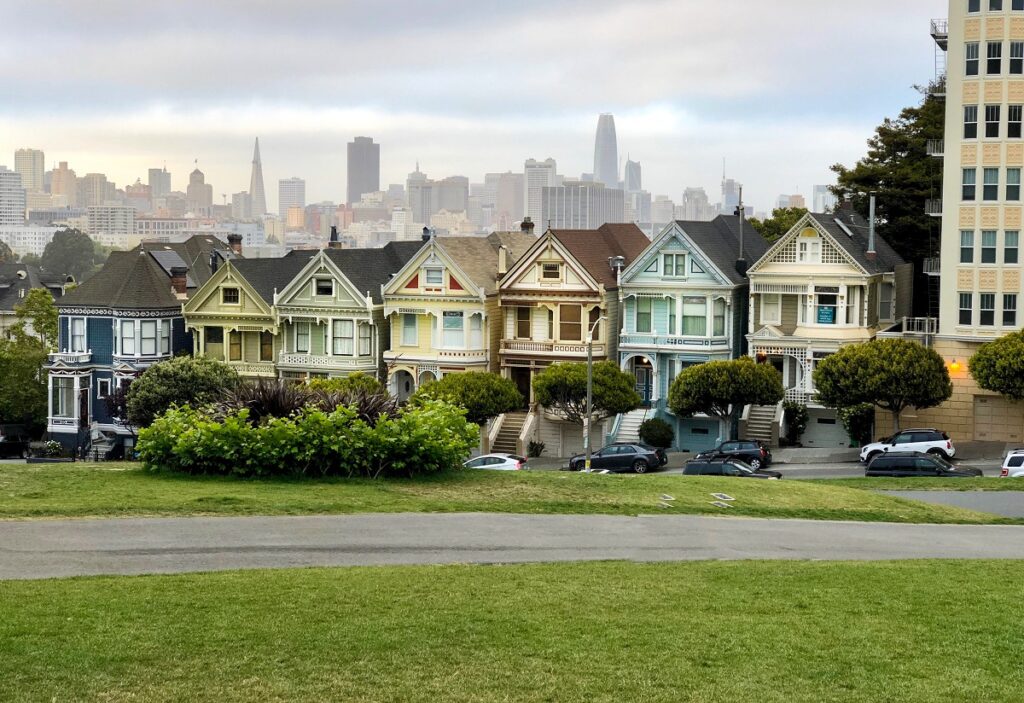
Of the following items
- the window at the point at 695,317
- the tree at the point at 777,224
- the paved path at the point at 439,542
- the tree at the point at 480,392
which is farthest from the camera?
the tree at the point at 777,224

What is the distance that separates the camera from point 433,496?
3416 cm

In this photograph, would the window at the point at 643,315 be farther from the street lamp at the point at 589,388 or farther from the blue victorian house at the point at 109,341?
the blue victorian house at the point at 109,341

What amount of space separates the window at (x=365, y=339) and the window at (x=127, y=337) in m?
11.1

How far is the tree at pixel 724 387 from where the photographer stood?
59.3m

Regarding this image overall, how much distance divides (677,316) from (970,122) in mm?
13929

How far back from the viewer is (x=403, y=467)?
36781 millimetres

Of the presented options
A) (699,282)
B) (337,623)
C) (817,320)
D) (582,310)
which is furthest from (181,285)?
(337,623)

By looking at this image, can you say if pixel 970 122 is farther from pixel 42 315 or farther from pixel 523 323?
pixel 42 315

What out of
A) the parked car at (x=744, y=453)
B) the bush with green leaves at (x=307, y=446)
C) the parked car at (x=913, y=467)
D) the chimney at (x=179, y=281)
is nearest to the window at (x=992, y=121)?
the parked car at (x=744, y=453)

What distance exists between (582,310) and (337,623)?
45653mm

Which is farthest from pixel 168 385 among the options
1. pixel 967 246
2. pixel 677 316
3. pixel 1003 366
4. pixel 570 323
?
pixel 1003 366

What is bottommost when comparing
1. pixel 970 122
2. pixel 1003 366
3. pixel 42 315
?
pixel 1003 366

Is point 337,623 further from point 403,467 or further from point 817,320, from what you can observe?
point 817,320

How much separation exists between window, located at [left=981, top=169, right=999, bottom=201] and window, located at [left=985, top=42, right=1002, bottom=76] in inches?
148
